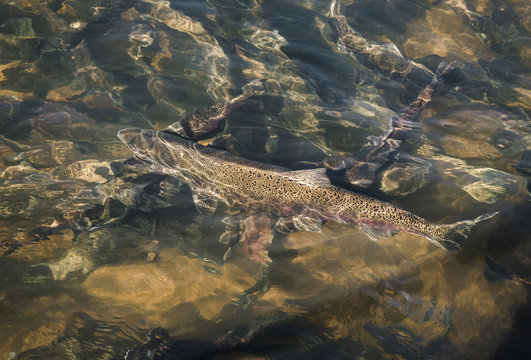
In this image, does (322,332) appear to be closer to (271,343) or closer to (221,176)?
(271,343)

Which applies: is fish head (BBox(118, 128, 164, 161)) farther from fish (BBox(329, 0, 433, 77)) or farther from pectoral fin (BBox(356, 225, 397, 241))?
fish (BBox(329, 0, 433, 77))

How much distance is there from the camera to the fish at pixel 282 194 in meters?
4.34

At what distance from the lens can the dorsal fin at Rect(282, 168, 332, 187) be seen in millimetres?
4637

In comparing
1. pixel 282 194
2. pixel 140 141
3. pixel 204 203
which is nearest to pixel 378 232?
pixel 282 194

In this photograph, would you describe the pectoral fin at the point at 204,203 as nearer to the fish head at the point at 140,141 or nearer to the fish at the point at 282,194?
the fish at the point at 282,194

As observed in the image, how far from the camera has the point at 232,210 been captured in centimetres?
481

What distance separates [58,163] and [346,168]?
431cm

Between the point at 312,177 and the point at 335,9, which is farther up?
the point at 335,9

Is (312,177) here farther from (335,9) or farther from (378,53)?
(335,9)

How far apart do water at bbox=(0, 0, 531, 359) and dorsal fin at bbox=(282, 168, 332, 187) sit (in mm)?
540

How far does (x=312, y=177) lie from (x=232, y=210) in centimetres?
121

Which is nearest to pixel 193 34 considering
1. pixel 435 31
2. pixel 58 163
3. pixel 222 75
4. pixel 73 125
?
pixel 222 75

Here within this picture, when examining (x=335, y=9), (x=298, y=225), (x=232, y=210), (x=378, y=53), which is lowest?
(x=232, y=210)

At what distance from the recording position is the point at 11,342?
352 centimetres
